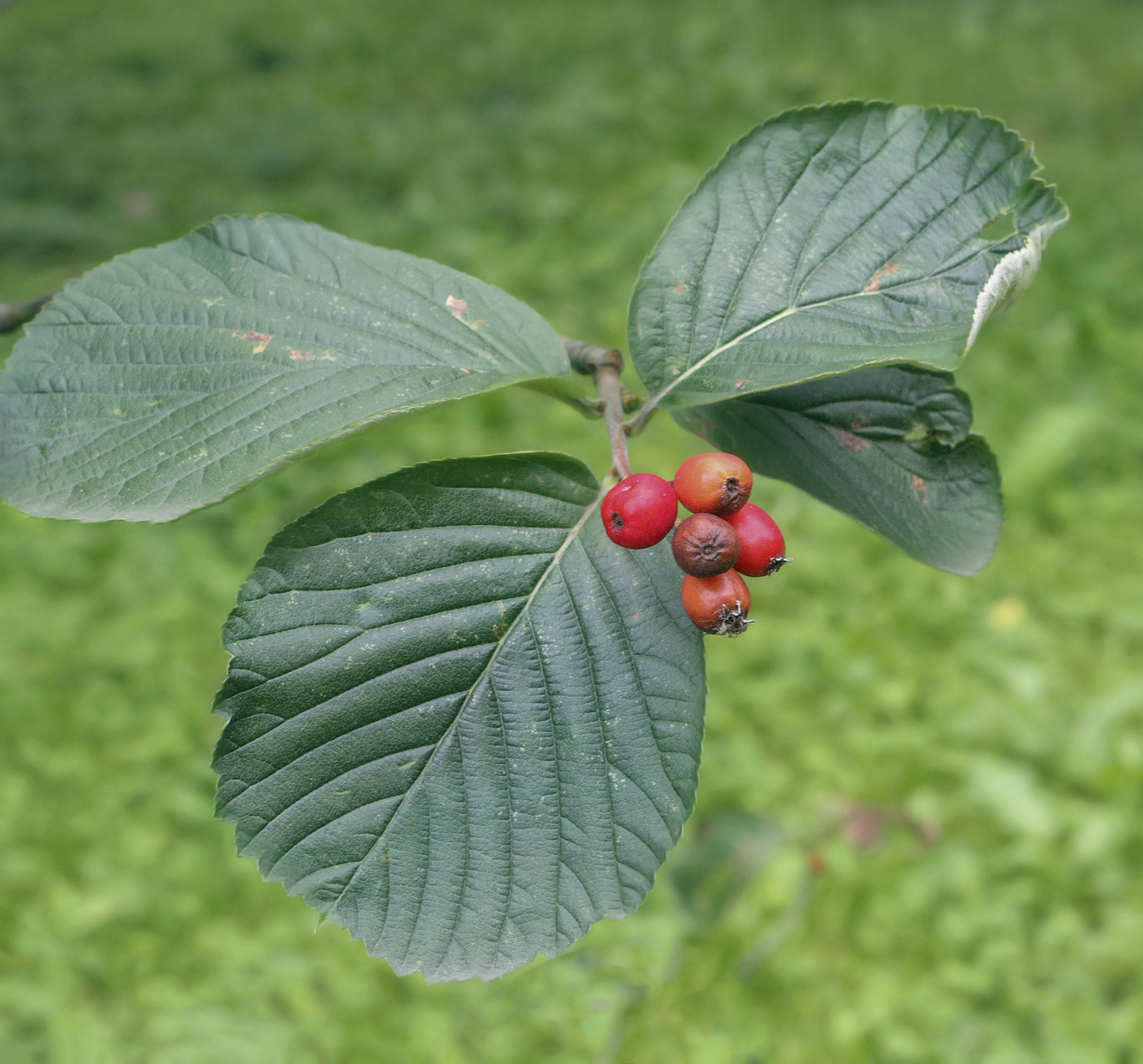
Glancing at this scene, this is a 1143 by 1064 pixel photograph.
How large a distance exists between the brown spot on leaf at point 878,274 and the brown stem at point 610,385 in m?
0.27

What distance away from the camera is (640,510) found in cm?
94

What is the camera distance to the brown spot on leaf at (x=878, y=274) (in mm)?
1143

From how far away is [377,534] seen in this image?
1.02 meters

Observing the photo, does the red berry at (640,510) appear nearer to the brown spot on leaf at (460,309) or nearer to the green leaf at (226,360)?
the green leaf at (226,360)

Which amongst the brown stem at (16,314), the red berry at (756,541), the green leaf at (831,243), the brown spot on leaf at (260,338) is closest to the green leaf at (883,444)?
the green leaf at (831,243)

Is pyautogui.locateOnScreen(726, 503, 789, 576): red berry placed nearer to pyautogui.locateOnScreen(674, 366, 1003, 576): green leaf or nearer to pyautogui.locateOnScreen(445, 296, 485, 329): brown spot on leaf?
pyautogui.locateOnScreen(674, 366, 1003, 576): green leaf

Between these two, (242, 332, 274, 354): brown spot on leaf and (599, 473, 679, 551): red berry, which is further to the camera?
(242, 332, 274, 354): brown spot on leaf

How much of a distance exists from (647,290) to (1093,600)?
323 centimetres

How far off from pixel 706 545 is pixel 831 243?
17.4 inches

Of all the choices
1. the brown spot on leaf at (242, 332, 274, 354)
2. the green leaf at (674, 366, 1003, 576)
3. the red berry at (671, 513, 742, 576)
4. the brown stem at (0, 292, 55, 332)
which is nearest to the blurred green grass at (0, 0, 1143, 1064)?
the brown stem at (0, 292, 55, 332)

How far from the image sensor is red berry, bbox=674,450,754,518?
0.95m

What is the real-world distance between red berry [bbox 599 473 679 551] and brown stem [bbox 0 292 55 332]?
850 millimetres

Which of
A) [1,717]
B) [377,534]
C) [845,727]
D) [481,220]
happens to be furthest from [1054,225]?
[481,220]

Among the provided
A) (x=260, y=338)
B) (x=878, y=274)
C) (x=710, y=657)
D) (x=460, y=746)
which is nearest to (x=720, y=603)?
(x=460, y=746)
